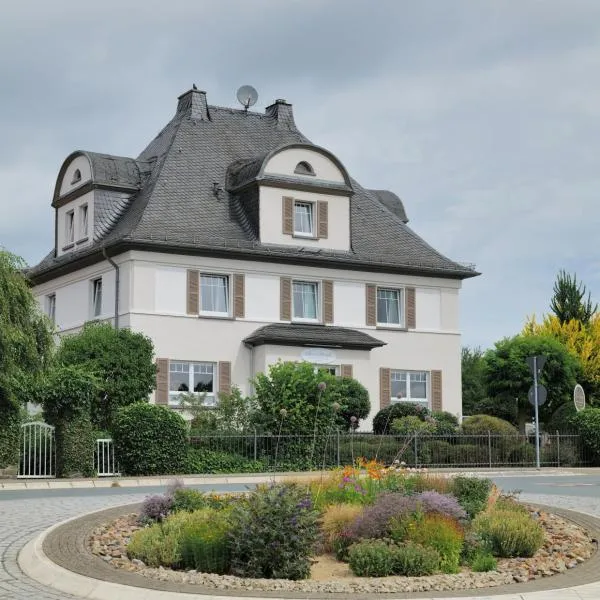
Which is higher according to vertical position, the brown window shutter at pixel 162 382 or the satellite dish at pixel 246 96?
the satellite dish at pixel 246 96

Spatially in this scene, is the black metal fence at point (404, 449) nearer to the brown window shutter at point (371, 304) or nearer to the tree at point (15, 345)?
the tree at point (15, 345)

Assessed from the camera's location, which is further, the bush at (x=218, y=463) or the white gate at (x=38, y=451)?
the bush at (x=218, y=463)

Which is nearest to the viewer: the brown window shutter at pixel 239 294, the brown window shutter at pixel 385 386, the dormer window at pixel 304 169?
the brown window shutter at pixel 239 294

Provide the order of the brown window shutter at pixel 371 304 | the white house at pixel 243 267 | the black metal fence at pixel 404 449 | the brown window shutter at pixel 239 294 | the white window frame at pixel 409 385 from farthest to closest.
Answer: the white window frame at pixel 409 385 → the brown window shutter at pixel 371 304 → the brown window shutter at pixel 239 294 → the white house at pixel 243 267 → the black metal fence at pixel 404 449

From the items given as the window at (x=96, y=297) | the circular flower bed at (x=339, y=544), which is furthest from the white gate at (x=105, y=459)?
the window at (x=96, y=297)

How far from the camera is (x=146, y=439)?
27719 mm

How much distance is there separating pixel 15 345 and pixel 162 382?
12.2 m

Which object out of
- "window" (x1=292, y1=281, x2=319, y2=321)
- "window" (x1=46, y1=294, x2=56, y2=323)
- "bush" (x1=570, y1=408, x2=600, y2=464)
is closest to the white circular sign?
"window" (x1=292, y1=281, x2=319, y2=321)

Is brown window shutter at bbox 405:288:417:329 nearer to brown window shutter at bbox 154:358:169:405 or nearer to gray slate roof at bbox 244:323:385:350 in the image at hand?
gray slate roof at bbox 244:323:385:350

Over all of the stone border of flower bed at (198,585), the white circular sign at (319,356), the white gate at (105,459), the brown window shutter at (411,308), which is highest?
the brown window shutter at (411,308)

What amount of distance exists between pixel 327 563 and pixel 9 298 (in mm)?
17169

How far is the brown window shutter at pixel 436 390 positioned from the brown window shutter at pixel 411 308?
6.63 feet

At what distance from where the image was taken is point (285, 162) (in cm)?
4272

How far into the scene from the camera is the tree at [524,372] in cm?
4872
